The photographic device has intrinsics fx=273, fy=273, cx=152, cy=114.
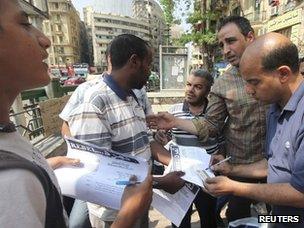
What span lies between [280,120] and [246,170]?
2.07ft

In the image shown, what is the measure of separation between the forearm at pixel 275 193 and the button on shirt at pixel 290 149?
1.5 inches

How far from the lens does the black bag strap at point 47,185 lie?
1.95 ft

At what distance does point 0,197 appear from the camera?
0.56 meters

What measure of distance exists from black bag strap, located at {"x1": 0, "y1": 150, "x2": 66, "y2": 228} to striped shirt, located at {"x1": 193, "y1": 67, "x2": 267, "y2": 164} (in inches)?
64.8

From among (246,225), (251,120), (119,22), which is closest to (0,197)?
(246,225)

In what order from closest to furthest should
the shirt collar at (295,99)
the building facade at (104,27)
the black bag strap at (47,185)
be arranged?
1. the black bag strap at (47,185)
2. the shirt collar at (295,99)
3. the building facade at (104,27)

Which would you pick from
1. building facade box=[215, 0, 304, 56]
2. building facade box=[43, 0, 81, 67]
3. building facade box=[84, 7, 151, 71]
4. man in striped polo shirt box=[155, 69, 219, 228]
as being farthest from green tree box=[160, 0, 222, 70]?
building facade box=[84, 7, 151, 71]

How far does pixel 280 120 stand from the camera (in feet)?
4.81

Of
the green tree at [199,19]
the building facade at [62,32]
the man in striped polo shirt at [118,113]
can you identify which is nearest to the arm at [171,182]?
the man in striped polo shirt at [118,113]

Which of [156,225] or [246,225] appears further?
[156,225]

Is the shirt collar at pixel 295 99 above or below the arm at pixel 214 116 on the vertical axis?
above

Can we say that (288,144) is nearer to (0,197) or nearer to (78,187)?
(78,187)

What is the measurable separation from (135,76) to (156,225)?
2.06 m

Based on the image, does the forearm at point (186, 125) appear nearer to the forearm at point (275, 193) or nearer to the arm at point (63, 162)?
the forearm at point (275, 193)
